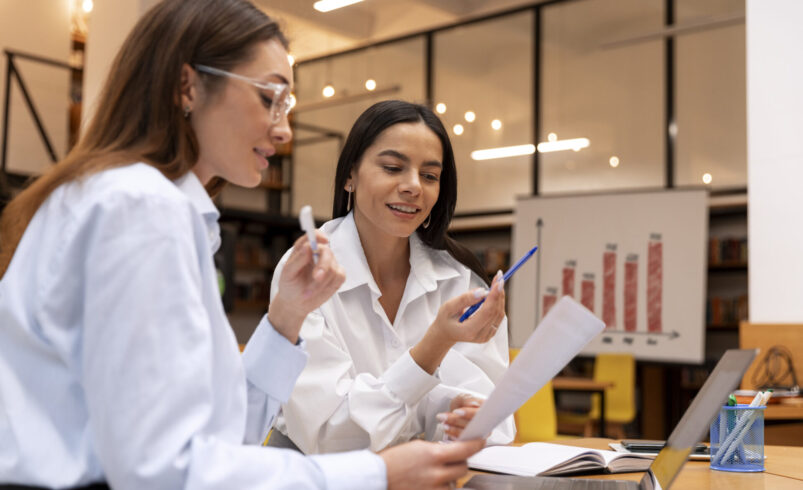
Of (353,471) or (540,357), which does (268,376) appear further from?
(540,357)

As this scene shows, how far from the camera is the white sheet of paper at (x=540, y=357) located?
3.09 ft

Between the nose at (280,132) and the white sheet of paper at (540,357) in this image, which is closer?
the white sheet of paper at (540,357)

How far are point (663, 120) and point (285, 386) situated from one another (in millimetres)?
8055

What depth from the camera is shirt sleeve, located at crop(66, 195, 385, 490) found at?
812 millimetres

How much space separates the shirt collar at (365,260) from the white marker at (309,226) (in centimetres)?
69

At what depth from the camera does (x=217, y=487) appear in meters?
0.82

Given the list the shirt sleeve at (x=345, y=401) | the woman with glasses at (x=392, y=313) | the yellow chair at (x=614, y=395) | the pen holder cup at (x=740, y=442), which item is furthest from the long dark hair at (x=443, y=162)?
the yellow chair at (x=614, y=395)

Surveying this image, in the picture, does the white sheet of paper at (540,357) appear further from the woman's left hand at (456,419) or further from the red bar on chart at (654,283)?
the red bar on chart at (654,283)

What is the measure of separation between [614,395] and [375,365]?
20.0ft

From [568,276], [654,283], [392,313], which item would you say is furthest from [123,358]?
[568,276]

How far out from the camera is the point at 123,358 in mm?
823

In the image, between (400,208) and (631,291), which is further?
(631,291)

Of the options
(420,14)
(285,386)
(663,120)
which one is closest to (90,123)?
(285,386)

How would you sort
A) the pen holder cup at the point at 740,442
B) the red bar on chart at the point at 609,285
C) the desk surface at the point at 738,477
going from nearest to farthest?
the desk surface at the point at 738,477
the pen holder cup at the point at 740,442
the red bar on chart at the point at 609,285
